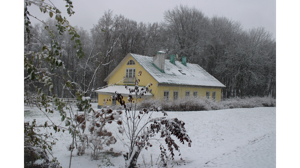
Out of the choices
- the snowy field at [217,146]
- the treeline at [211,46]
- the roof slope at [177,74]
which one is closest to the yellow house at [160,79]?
the roof slope at [177,74]

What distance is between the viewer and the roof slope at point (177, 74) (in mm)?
16484

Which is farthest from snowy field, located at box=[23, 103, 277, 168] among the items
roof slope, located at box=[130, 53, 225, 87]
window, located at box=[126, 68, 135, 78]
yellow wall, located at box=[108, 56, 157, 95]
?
window, located at box=[126, 68, 135, 78]

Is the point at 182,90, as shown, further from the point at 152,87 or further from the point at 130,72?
the point at 130,72

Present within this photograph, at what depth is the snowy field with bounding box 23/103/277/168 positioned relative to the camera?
16.2ft

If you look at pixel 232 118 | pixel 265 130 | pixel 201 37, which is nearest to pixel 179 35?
pixel 201 37

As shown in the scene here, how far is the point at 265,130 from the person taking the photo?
8.89 metres

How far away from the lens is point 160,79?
51.9ft

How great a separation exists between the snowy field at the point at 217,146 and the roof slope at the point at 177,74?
5931mm

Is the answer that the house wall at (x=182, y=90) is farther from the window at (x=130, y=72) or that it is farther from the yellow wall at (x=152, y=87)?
the window at (x=130, y=72)

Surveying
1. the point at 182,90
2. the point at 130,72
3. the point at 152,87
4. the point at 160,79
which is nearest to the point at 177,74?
the point at 182,90

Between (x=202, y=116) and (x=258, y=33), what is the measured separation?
777 inches

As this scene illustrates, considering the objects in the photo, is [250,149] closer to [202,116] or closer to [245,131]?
[245,131]

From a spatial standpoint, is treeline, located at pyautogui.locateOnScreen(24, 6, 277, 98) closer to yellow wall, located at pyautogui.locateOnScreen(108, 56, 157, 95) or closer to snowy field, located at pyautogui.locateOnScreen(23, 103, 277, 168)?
yellow wall, located at pyautogui.locateOnScreen(108, 56, 157, 95)

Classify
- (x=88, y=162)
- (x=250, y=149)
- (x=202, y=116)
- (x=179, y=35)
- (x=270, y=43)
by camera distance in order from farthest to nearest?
(x=179, y=35), (x=270, y=43), (x=202, y=116), (x=250, y=149), (x=88, y=162)
